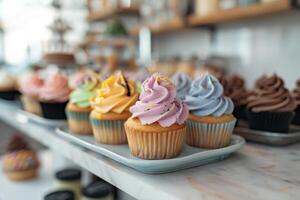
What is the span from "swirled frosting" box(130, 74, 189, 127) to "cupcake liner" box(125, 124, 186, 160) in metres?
0.02

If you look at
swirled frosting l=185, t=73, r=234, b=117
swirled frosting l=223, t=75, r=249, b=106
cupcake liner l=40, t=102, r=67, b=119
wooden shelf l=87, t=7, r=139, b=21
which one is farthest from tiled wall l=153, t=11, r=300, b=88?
cupcake liner l=40, t=102, r=67, b=119

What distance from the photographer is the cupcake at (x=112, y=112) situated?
64 centimetres

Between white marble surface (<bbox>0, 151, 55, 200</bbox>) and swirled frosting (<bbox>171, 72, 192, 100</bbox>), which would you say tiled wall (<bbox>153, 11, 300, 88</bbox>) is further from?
white marble surface (<bbox>0, 151, 55, 200</bbox>)

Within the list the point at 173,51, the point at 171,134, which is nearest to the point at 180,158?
the point at 171,134

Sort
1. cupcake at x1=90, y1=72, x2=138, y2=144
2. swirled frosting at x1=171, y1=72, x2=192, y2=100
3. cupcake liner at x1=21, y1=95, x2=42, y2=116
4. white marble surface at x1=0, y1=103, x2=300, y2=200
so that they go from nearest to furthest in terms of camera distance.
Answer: white marble surface at x1=0, y1=103, x2=300, y2=200 < cupcake at x1=90, y1=72, x2=138, y2=144 < swirled frosting at x1=171, y1=72, x2=192, y2=100 < cupcake liner at x1=21, y1=95, x2=42, y2=116

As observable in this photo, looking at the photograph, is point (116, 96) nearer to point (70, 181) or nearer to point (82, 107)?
point (82, 107)

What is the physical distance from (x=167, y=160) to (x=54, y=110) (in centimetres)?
51

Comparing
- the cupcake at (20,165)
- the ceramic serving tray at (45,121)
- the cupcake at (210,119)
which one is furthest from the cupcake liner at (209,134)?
the cupcake at (20,165)

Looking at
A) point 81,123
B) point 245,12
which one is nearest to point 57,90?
point 81,123

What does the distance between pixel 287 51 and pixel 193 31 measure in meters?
0.63

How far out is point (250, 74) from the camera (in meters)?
1.56

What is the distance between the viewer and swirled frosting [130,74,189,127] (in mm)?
542

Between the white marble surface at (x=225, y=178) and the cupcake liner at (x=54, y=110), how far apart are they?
0.27 metres

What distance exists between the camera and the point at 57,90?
96 centimetres
